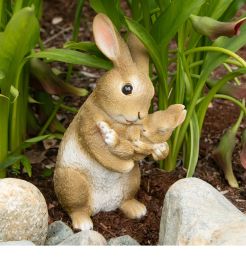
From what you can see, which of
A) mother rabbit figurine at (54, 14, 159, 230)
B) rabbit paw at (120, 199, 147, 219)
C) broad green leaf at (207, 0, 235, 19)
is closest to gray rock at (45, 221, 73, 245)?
mother rabbit figurine at (54, 14, 159, 230)

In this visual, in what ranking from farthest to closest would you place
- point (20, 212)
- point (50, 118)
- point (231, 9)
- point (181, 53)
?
point (50, 118) → point (231, 9) → point (181, 53) → point (20, 212)

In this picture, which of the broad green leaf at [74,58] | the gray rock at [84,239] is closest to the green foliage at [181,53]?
the broad green leaf at [74,58]

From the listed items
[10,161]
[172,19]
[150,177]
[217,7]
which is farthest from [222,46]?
[10,161]

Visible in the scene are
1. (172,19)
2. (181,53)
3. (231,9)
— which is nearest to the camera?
(172,19)


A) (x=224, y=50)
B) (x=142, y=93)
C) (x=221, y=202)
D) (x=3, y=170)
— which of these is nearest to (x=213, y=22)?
(x=224, y=50)

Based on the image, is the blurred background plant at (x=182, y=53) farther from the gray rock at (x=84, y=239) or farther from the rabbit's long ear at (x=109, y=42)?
the gray rock at (x=84, y=239)

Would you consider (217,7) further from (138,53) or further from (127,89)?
(127,89)
